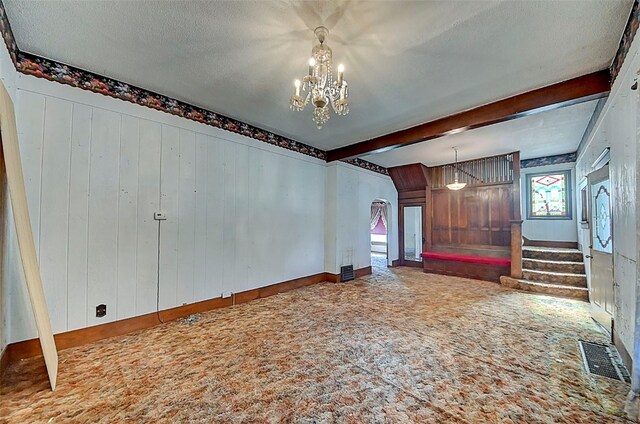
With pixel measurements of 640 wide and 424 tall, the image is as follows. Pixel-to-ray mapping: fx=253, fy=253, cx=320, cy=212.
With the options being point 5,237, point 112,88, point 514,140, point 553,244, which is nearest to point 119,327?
point 5,237

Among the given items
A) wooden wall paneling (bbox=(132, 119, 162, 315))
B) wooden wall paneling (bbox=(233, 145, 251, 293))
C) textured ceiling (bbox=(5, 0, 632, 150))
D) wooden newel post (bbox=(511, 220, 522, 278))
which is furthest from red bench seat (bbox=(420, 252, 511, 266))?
wooden wall paneling (bbox=(132, 119, 162, 315))

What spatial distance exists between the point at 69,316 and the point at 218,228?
1884 millimetres

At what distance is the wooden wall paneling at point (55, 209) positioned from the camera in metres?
2.60

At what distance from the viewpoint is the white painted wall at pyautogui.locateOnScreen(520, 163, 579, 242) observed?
621 cm

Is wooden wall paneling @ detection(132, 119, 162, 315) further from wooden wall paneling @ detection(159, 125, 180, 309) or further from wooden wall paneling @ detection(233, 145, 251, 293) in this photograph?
wooden wall paneling @ detection(233, 145, 251, 293)

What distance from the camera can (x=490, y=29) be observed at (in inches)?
84.4

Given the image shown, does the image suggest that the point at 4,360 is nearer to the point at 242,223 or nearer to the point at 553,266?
the point at 242,223

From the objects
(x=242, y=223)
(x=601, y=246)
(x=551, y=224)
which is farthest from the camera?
(x=551, y=224)

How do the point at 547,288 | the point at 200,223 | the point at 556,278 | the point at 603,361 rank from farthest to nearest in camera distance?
1. the point at 556,278
2. the point at 547,288
3. the point at 200,223
4. the point at 603,361

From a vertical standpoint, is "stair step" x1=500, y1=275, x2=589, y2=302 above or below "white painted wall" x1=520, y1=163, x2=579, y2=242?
below

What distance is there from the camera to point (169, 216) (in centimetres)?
346

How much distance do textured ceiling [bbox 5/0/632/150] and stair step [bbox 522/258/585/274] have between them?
4.28m

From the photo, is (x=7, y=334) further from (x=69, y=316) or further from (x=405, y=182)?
(x=405, y=182)

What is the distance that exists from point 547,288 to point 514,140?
9.84ft
